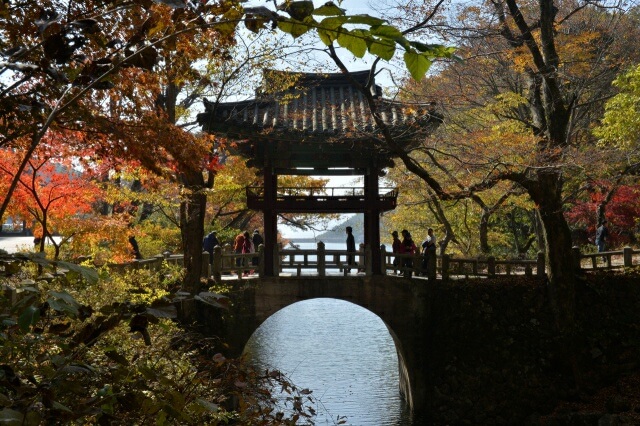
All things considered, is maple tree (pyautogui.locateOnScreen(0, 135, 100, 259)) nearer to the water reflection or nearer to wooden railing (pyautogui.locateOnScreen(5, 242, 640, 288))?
wooden railing (pyautogui.locateOnScreen(5, 242, 640, 288))

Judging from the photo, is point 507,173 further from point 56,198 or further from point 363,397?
point 56,198

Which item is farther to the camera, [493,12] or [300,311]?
[300,311]

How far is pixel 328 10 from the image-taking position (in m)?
1.93

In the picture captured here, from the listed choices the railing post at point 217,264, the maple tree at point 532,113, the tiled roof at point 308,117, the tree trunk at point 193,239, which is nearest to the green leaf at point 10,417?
the maple tree at point 532,113

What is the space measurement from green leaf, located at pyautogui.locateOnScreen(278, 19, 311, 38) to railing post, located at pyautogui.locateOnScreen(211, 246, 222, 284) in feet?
46.6

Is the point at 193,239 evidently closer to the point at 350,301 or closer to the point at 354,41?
the point at 350,301

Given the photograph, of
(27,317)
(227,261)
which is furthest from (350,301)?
(27,317)

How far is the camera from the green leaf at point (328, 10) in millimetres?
1922

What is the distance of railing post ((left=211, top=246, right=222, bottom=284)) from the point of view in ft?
53.2

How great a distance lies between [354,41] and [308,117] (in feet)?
50.4

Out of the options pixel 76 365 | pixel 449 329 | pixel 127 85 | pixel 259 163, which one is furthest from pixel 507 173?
pixel 76 365

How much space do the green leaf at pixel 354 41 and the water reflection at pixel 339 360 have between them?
1028 cm

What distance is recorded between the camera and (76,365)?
246 cm

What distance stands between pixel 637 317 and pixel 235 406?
9.68 meters
